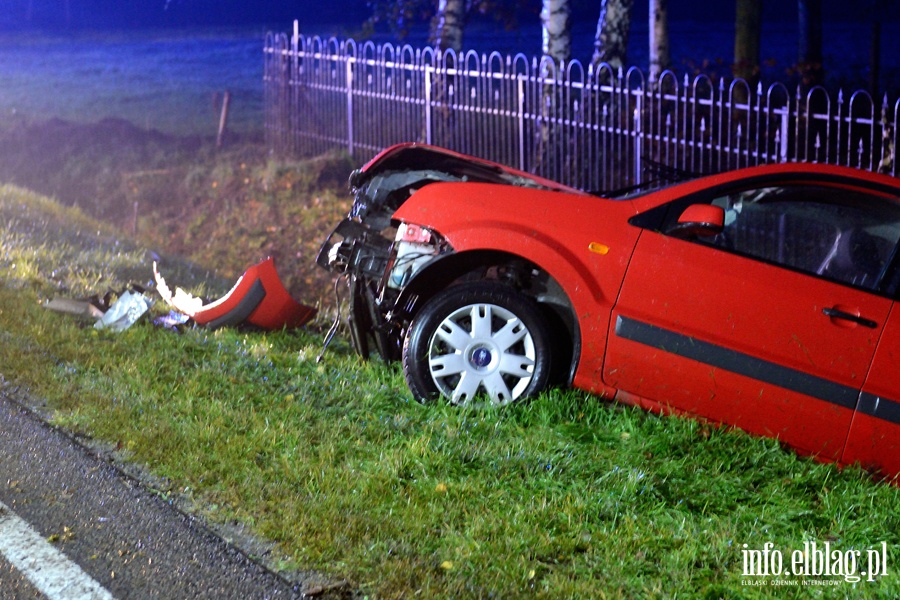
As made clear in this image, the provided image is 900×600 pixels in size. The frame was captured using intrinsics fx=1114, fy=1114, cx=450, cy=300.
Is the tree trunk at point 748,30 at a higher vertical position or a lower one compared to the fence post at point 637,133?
higher

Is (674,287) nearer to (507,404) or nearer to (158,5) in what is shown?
(507,404)

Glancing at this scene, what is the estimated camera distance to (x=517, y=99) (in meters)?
12.2

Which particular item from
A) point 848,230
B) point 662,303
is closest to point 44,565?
point 662,303

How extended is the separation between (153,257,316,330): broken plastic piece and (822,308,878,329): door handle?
356 cm

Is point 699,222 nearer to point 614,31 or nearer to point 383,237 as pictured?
Result: point 383,237

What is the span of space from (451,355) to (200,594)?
2.18 m

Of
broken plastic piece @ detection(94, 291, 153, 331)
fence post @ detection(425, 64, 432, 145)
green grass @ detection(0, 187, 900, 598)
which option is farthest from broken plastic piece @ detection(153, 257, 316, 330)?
fence post @ detection(425, 64, 432, 145)

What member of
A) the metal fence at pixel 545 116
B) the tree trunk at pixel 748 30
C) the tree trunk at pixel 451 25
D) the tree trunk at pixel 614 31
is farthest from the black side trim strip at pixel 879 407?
the tree trunk at pixel 451 25

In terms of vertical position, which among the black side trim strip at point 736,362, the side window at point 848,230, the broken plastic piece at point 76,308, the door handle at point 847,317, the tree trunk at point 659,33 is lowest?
the broken plastic piece at point 76,308

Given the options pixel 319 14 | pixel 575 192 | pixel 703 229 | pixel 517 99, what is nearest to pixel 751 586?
pixel 703 229

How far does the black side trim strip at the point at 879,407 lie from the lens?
488cm

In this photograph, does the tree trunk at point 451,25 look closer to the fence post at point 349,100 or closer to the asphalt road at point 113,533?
the fence post at point 349,100

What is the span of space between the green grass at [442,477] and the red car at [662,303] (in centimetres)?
17

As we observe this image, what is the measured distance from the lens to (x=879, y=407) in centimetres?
490
